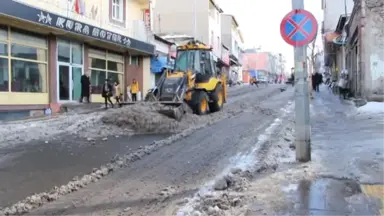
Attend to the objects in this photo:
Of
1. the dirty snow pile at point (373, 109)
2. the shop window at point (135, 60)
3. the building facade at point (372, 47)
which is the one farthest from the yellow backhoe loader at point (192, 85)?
the shop window at point (135, 60)

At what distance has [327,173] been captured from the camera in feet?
25.1

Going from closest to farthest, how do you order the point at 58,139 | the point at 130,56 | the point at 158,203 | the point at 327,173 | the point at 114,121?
the point at 158,203 < the point at 327,173 < the point at 58,139 < the point at 114,121 < the point at 130,56

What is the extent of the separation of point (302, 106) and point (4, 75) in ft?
42.5

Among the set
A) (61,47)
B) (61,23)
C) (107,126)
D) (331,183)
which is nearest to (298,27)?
(331,183)

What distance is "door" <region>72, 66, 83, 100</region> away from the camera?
73.8 feet

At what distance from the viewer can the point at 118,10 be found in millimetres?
27031

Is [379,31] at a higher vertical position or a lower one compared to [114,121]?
higher

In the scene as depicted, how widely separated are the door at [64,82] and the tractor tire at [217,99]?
700cm

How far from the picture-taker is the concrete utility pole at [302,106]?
8.50m

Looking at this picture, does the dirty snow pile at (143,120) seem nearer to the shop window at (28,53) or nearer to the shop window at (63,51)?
the shop window at (28,53)

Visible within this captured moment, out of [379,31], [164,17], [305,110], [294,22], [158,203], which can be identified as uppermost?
[164,17]

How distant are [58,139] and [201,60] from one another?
8592mm

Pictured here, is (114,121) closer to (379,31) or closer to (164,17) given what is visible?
(379,31)

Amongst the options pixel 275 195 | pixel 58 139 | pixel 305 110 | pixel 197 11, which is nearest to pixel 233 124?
pixel 58 139
